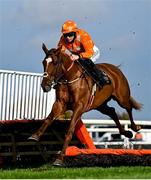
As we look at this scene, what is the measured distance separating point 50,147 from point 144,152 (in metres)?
1.82

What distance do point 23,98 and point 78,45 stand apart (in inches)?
64.0

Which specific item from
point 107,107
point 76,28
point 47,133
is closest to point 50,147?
point 47,133

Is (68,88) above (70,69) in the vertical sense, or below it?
below

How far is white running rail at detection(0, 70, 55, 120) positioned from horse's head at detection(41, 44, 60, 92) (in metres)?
1.62

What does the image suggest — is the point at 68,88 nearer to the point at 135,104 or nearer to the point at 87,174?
the point at 87,174

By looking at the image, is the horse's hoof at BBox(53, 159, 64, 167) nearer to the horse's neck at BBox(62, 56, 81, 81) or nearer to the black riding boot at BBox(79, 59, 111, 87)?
the horse's neck at BBox(62, 56, 81, 81)

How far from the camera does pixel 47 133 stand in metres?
10.8

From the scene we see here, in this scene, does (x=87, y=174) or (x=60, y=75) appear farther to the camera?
(x=60, y=75)

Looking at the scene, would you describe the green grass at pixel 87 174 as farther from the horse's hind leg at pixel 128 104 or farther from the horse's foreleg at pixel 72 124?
the horse's hind leg at pixel 128 104

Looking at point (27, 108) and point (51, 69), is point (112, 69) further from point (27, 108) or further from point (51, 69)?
point (51, 69)

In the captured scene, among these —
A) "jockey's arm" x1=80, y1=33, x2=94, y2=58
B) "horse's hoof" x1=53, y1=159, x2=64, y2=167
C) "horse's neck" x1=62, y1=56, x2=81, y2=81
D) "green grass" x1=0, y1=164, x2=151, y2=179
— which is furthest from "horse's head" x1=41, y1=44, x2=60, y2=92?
"green grass" x1=0, y1=164, x2=151, y2=179

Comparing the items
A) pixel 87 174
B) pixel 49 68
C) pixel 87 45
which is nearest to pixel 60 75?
pixel 49 68

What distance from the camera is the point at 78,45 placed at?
9.95 meters

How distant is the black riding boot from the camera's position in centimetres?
996
